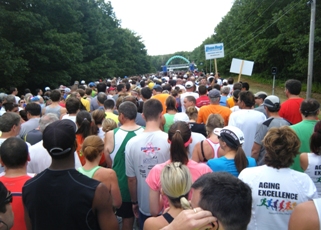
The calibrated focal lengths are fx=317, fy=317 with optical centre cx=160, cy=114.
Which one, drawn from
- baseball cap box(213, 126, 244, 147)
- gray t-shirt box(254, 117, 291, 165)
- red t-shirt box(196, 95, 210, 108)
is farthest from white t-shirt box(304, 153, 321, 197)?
red t-shirt box(196, 95, 210, 108)

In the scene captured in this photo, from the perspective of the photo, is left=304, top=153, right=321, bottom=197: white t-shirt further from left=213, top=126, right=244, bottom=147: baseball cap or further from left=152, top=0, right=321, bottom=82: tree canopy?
left=152, top=0, right=321, bottom=82: tree canopy

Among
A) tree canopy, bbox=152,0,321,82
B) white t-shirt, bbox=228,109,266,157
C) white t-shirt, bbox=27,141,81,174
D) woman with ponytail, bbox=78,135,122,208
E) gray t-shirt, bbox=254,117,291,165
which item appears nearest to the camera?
woman with ponytail, bbox=78,135,122,208

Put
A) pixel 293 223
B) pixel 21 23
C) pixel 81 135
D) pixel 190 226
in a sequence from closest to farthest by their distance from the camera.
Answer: pixel 190 226 → pixel 293 223 → pixel 81 135 → pixel 21 23

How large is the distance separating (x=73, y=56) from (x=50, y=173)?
28355mm

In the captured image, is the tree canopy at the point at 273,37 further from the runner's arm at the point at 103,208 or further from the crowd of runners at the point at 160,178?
the runner's arm at the point at 103,208

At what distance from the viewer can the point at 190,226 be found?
135 cm

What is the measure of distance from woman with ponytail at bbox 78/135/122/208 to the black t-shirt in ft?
3.48

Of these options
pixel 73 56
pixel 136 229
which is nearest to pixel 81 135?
pixel 136 229

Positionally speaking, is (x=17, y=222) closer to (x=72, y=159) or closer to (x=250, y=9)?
(x=72, y=159)

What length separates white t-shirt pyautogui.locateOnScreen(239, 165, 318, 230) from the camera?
9.29ft

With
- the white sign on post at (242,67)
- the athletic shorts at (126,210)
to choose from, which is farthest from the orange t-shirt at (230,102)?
the white sign on post at (242,67)

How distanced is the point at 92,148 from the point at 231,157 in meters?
1.59

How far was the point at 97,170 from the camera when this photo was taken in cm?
358

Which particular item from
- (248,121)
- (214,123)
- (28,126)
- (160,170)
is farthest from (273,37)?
(160,170)
